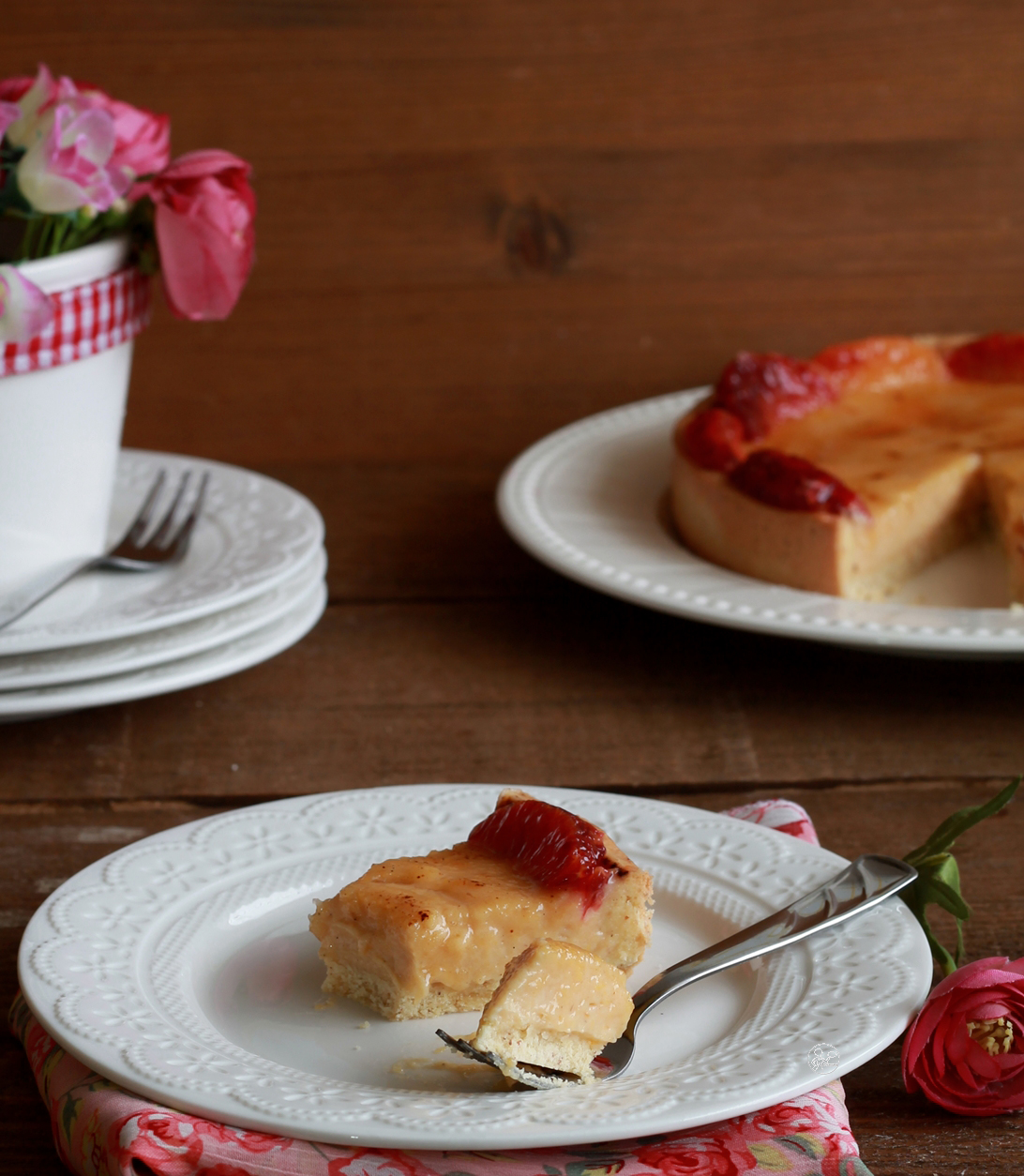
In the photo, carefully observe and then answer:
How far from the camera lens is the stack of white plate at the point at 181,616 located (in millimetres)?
1029

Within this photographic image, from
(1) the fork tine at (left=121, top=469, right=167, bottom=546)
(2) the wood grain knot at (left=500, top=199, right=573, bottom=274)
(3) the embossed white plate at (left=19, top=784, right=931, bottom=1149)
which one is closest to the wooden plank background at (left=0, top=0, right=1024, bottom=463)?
(2) the wood grain knot at (left=500, top=199, right=573, bottom=274)

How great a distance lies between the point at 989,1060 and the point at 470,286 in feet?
5.23

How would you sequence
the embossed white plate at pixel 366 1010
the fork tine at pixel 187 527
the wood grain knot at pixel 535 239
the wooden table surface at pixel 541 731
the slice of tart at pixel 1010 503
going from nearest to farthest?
the embossed white plate at pixel 366 1010
the wooden table surface at pixel 541 731
the fork tine at pixel 187 527
the slice of tart at pixel 1010 503
the wood grain knot at pixel 535 239

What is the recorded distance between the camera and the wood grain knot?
80.7 inches

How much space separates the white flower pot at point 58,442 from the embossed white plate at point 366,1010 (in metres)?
0.44

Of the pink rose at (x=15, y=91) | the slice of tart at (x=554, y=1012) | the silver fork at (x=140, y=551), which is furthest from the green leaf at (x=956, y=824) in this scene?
the pink rose at (x=15, y=91)

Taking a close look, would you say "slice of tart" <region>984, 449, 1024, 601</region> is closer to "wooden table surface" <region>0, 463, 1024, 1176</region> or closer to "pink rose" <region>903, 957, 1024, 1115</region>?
"wooden table surface" <region>0, 463, 1024, 1176</region>

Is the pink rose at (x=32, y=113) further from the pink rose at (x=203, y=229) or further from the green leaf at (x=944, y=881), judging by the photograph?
the green leaf at (x=944, y=881)

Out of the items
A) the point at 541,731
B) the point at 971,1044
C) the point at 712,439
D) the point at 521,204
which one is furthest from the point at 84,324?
the point at 521,204

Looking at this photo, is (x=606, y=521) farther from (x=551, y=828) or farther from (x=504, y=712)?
(x=551, y=828)

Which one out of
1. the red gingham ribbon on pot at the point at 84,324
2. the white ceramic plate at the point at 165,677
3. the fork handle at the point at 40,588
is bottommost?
the white ceramic plate at the point at 165,677

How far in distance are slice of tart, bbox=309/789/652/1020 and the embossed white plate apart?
0.02m

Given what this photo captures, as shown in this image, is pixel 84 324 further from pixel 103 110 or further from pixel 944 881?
pixel 944 881

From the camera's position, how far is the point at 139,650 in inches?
41.9
